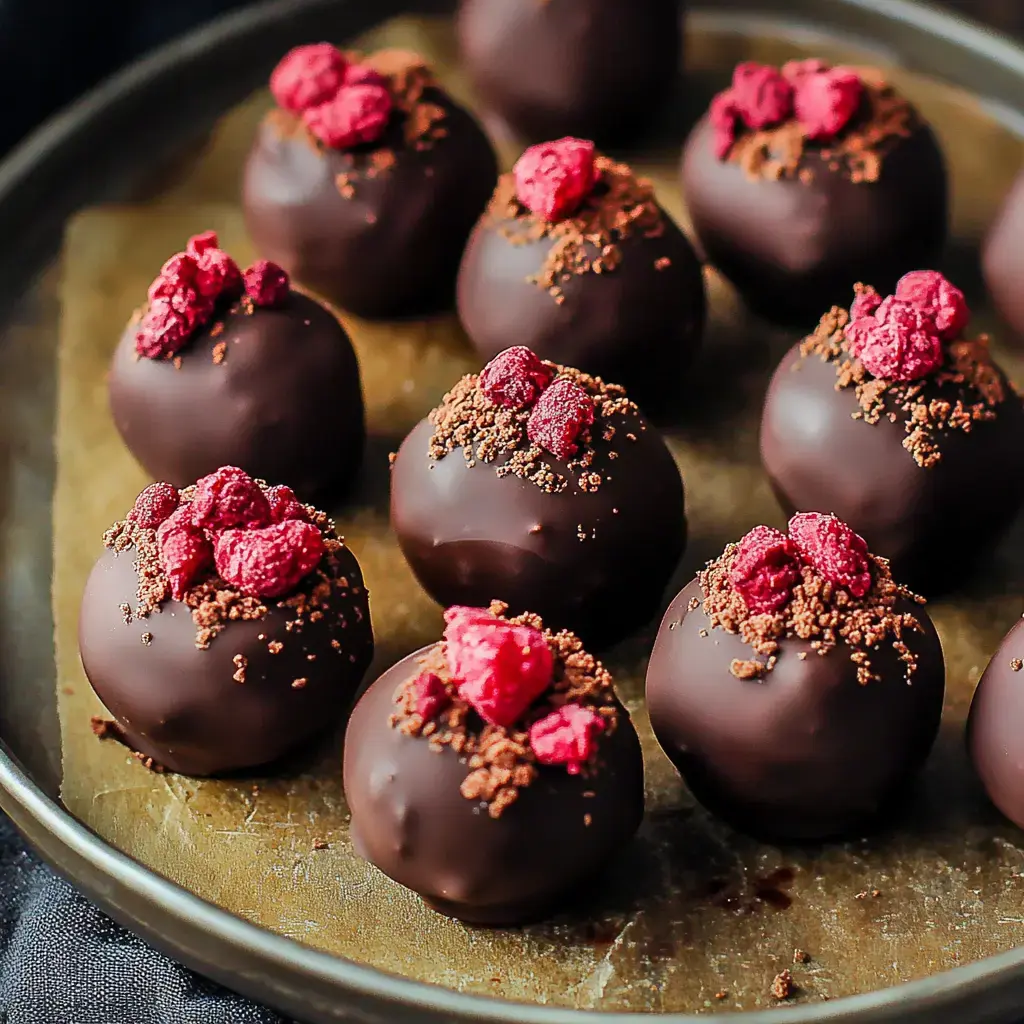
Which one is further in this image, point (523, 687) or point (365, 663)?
point (365, 663)

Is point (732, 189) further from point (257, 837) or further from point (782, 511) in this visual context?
point (257, 837)

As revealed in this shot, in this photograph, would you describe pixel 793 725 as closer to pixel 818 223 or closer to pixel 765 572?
pixel 765 572

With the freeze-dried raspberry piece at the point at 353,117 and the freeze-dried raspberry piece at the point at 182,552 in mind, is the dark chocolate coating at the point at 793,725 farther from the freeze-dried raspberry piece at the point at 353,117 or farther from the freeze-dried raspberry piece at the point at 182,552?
the freeze-dried raspberry piece at the point at 353,117

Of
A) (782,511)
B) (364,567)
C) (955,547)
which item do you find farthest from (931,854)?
(364,567)

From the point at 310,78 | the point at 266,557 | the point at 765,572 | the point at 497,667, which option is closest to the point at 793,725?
the point at 765,572

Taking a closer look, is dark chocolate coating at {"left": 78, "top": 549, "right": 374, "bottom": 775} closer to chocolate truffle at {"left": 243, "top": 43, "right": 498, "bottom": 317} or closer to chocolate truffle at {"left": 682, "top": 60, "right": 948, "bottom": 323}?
chocolate truffle at {"left": 243, "top": 43, "right": 498, "bottom": 317}

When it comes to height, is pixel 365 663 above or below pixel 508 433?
below

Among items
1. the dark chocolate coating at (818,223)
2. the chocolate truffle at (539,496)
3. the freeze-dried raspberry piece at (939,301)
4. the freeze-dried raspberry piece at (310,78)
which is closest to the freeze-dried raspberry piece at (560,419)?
the chocolate truffle at (539,496)
